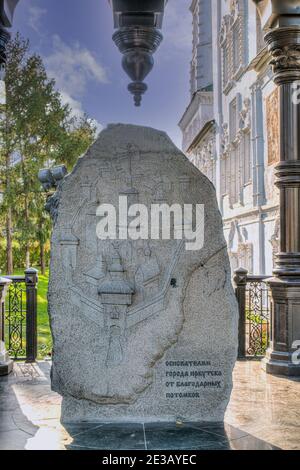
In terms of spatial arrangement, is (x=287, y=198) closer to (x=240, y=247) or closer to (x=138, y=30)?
(x=138, y=30)

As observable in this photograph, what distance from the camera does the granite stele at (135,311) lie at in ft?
15.3

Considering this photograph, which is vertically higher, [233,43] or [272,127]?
[233,43]

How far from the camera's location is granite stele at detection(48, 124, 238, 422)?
467 centimetres

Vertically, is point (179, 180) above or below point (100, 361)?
above

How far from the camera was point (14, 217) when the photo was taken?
22969mm

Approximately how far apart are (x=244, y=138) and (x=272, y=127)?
382 cm

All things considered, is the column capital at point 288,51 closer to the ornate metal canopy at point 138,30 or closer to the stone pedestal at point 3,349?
the ornate metal canopy at point 138,30

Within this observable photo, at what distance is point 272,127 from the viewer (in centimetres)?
1550

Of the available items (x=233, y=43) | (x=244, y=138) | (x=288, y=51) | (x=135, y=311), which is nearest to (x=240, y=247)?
(x=244, y=138)

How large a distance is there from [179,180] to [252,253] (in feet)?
44.3
